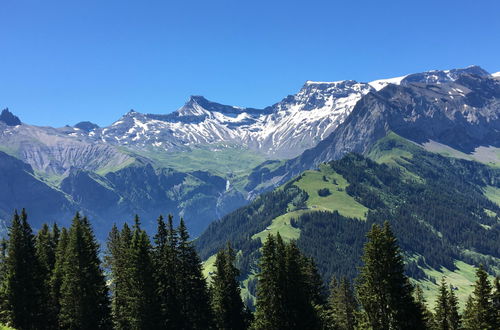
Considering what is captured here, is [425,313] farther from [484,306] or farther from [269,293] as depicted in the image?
[269,293]

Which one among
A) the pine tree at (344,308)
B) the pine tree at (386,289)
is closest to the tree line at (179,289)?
the pine tree at (386,289)

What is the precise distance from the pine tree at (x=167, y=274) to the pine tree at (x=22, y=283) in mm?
15154

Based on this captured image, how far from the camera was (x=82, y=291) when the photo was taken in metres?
51.0

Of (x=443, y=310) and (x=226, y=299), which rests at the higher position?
(x=226, y=299)

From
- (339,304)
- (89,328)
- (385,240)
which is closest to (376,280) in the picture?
(385,240)

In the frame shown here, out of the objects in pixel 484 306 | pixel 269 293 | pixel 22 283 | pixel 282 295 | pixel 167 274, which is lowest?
pixel 484 306

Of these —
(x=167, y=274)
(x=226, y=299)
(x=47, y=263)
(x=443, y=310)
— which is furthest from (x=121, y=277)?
(x=443, y=310)

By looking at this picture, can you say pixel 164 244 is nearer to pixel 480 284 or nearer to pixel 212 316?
pixel 212 316

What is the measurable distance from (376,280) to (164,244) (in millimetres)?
26109

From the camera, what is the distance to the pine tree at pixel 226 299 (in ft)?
205

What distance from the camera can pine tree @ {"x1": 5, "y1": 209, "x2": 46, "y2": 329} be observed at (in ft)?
183

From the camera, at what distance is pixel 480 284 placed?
1912 inches

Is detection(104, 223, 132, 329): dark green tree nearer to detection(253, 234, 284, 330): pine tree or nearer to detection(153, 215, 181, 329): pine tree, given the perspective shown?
detection(153, 215, 181, 329): pine tree

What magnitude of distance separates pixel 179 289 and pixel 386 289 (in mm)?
25761
